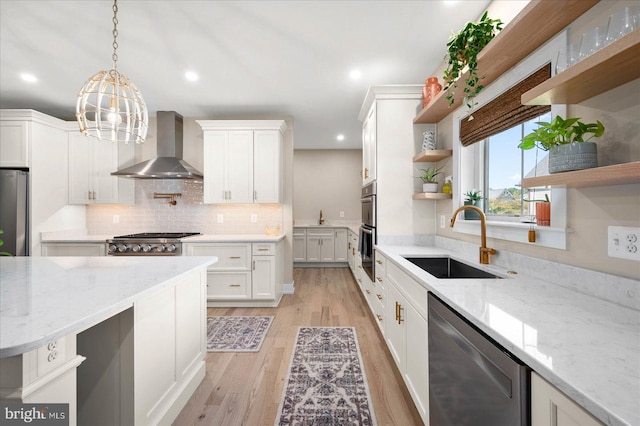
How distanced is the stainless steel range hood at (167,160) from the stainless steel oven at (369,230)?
2241mm

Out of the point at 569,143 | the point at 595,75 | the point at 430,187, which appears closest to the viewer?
the point at 595,75

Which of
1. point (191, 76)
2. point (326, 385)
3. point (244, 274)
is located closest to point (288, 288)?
point (244, 274)

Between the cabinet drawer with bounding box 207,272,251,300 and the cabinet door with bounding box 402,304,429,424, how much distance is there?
2.29 metres

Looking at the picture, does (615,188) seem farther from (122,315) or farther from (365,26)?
(122,315)

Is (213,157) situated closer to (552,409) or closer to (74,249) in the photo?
(74,249)

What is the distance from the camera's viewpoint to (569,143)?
109cm

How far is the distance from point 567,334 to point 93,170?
504 cm

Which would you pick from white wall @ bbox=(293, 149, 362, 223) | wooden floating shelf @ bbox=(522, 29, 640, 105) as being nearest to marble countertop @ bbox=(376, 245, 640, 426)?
wooden floating shelf @ bbox=(522, 29, 640, 105)

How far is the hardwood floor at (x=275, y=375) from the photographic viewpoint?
1729 millimetres

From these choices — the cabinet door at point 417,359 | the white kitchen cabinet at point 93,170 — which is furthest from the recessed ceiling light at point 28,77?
the cabinet door at point 417,359

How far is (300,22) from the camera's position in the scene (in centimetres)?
215

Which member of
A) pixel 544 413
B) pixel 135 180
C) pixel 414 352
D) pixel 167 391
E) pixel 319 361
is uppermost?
pixel 135 180

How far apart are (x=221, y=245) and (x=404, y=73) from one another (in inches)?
113

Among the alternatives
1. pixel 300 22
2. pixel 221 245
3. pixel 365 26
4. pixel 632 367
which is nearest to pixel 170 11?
pixel 300 22
